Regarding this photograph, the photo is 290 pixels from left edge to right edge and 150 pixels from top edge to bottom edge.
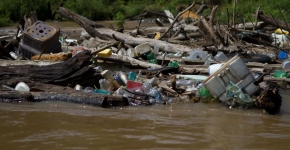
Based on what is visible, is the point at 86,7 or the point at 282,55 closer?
the point at 282,55

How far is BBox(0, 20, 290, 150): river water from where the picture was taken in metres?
4.34

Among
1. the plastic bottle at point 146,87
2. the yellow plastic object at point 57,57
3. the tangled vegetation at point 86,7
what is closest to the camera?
the plastic bottle at point 146,87

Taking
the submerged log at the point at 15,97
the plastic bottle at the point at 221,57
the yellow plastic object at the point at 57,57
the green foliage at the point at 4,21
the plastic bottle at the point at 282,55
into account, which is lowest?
the submerged log at the point at 15,97

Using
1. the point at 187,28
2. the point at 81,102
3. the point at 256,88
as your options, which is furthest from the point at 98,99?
the point at 187,28

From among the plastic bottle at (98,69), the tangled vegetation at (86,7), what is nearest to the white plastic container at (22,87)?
the plastic bottle at (98,69)

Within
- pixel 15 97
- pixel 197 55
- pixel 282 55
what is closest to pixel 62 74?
Result: pixel 15 97

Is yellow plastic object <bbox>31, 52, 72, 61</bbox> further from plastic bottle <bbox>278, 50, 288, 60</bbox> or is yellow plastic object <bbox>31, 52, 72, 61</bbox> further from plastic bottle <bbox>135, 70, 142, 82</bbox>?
plastic bottle <bbox>278, 50, 288, 60</bbox>

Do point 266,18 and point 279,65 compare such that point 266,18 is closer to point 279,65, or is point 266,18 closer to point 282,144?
point 279,65

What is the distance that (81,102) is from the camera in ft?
19.4

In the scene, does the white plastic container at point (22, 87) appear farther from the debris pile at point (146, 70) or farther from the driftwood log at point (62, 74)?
the driftwood log at point (62, 74)

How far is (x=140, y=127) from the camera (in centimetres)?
494

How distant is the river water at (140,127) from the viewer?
4.34 m

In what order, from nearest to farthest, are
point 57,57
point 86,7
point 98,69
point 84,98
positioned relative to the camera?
point 84,98
point 98,69
point 57,57
point 86,7

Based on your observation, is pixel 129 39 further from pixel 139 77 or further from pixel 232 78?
pixel 232 78
